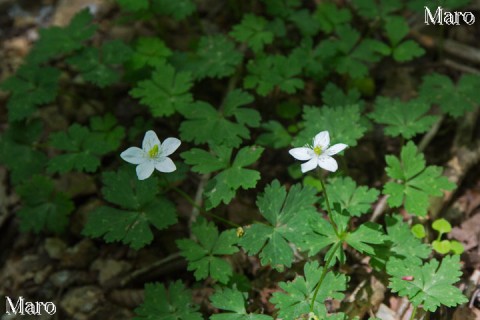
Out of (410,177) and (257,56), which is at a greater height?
(257,56)

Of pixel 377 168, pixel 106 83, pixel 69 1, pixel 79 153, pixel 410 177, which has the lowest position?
pixel 377 168

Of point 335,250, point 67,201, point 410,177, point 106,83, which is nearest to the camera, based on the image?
point 335,250

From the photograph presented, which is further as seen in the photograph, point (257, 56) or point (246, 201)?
point (257, 56)

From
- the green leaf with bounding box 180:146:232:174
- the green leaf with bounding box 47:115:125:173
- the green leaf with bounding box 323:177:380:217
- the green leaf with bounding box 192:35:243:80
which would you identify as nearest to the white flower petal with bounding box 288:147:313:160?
the green leaf with bounding box 323:177:380:217

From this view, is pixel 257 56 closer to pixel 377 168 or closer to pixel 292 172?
pixel 292 172

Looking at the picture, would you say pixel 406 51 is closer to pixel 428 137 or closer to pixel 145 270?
pixel 428 137

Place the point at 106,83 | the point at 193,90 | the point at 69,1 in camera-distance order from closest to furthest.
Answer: the point at 106,83
the point at 193,90
the point at 69,1

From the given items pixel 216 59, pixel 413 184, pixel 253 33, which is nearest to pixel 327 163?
pixel 413 184

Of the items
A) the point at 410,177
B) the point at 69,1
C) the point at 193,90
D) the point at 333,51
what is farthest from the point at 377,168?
the point at 69,1
